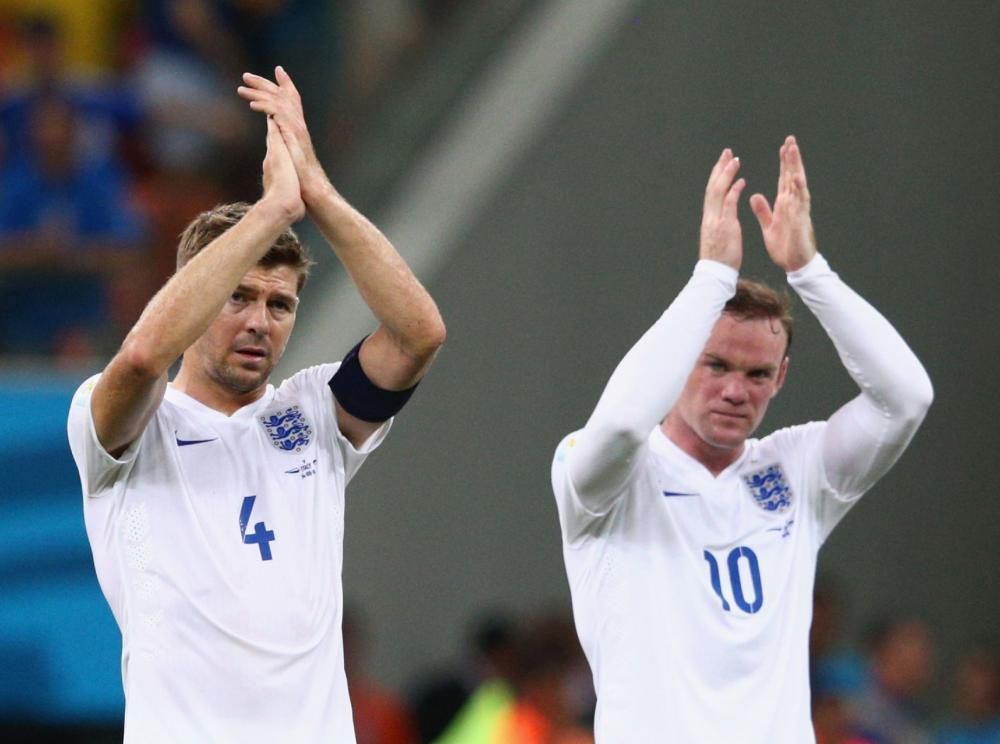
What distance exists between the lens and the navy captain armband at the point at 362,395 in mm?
5629

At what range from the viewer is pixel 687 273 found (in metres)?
10.9

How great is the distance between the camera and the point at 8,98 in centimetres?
1026

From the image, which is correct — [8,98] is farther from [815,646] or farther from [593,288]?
[815,646]

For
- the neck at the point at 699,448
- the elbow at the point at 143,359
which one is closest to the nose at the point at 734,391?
the neck at the point at 699,448

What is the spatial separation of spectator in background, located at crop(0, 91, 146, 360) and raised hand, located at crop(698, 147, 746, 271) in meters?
4.64

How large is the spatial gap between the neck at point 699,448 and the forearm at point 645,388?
0.39m

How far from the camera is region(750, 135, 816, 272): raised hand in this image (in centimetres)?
604

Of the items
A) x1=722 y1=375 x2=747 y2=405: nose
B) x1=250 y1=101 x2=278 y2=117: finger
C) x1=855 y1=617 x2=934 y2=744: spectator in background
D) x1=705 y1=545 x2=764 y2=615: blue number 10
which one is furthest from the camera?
x1=855 y1=617 x2=934 y2=744: spectator in background

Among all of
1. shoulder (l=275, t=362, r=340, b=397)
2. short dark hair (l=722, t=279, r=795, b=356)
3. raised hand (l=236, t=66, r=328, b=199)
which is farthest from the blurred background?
raised hand (l=236, t=66, r=328, b=199)

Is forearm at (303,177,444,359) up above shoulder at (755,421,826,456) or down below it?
below

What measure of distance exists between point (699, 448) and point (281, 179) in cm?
156

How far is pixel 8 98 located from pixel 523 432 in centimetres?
321

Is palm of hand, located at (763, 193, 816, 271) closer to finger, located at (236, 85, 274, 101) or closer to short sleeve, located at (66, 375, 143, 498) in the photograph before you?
finger, located at (236, 85, 274, 101)

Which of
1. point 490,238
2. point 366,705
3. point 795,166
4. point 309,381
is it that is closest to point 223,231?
point 309,381
